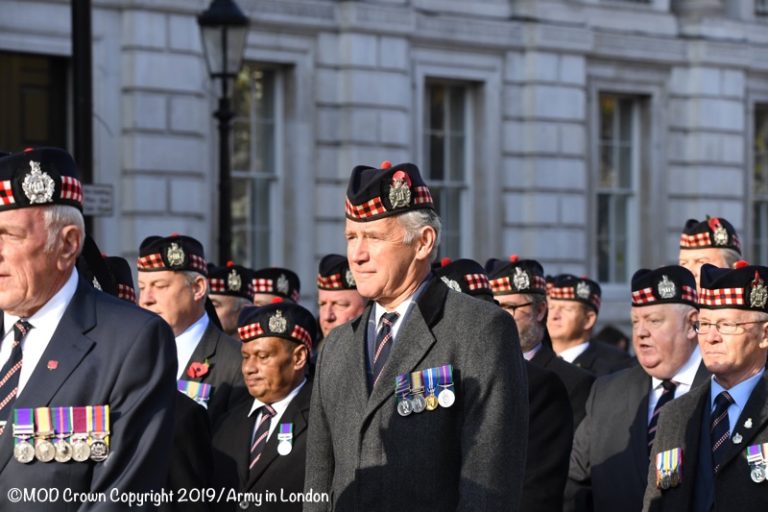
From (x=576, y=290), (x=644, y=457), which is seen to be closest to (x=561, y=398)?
(x=644, y=457)

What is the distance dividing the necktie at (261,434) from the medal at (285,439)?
80 millimetres

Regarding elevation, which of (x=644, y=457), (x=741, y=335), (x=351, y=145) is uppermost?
(x=351, y=145)

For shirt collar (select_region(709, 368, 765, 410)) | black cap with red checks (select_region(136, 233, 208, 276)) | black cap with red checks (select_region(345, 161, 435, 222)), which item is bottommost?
shirt collar (select_region(709, 368, 765, 410))

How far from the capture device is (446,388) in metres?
5.88

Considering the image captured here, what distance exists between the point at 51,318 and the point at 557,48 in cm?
1843

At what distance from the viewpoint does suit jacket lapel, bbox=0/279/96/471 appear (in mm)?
5238

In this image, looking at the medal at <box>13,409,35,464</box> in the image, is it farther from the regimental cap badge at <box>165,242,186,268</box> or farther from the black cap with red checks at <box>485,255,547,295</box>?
the black cap with red checks at <box>485,255,547,295</box>

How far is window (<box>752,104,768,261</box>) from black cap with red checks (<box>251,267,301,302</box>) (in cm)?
1551

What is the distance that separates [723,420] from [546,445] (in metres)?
1.15

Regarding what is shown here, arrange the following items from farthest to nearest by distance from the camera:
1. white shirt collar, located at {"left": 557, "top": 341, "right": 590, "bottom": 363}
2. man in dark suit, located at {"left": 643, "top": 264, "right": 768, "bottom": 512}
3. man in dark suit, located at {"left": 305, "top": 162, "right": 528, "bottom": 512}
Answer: white shirt collar, located at {"left": 557, "top": 341, "right": 590, "bottom": 363}, man in dark suit, located at {"left": 643, "top": 264, "right": 768, "bottom": 512}, man in dark suit, located at {"left": 305, "top": 162, "right": 528, "bottom": 512}

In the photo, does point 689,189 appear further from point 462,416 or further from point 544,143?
→ point 462,416

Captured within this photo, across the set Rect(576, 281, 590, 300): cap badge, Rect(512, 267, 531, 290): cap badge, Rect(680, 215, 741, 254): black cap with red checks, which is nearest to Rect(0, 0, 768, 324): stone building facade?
Rect(576, 281, 590, 300): cap badge

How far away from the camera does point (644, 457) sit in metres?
8.55

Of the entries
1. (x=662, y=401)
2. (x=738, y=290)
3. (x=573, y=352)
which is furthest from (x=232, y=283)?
(x=738, y=290)
